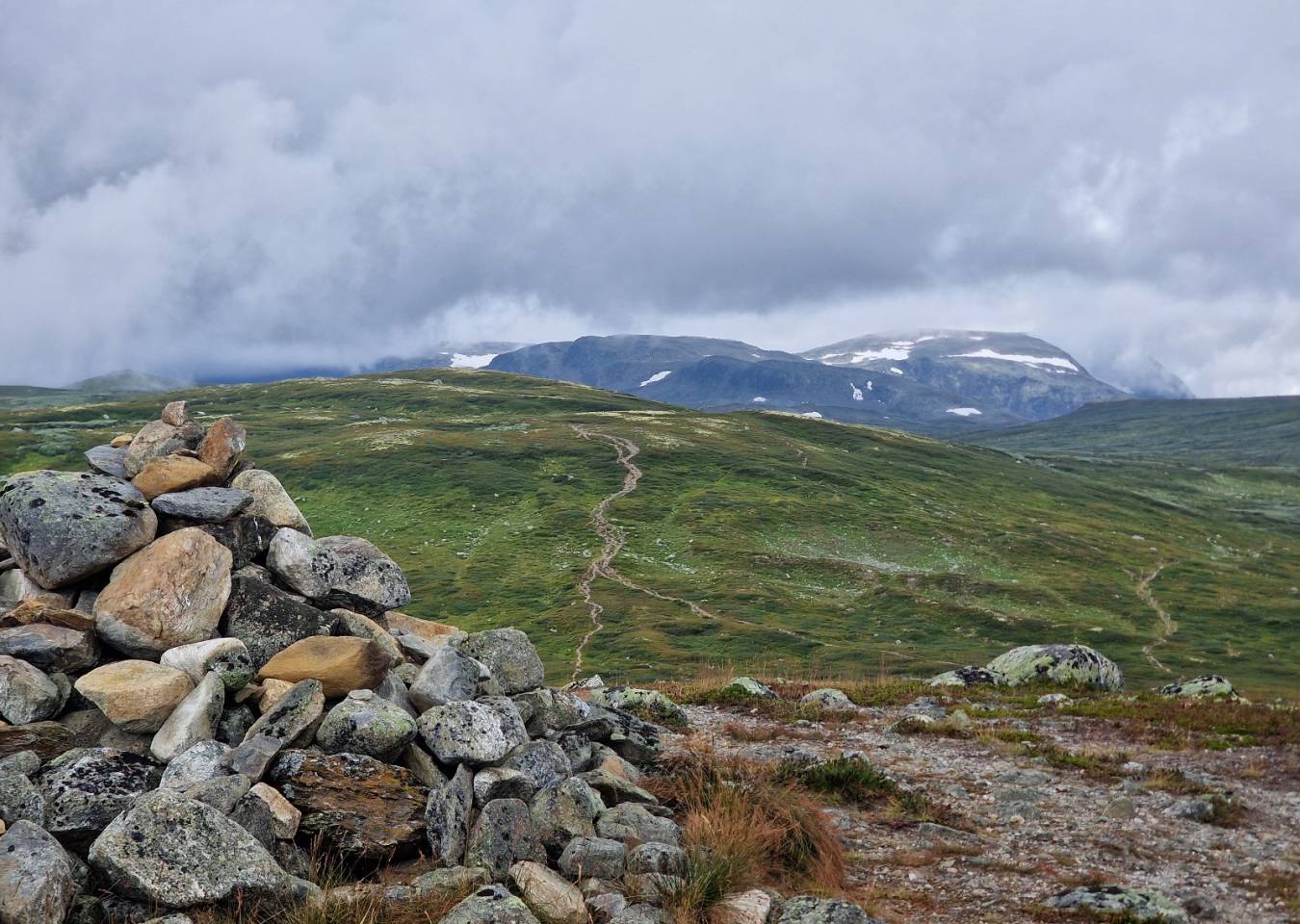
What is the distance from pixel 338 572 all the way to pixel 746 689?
17.6 m

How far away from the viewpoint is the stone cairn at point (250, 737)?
404 inches

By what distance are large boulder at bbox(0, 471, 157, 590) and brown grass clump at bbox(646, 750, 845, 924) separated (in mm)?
11052

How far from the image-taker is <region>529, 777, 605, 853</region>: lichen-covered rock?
12688mm

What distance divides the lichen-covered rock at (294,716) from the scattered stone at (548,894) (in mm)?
4113

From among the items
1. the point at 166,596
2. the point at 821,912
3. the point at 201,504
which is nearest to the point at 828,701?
the point at 821,912

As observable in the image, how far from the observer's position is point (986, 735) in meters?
23.9

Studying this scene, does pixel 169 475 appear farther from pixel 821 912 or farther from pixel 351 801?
pixel 821 912

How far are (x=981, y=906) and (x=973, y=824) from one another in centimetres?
408

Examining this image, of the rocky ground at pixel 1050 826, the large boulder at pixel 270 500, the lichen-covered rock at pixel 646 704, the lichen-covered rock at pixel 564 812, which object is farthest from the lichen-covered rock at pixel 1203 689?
the large boulder at pixel 270 500

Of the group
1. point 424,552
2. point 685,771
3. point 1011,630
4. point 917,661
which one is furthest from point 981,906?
point 424,552

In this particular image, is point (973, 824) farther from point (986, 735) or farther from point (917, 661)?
point (917, 661)

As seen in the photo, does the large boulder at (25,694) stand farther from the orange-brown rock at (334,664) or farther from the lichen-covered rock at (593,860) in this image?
the lichen-covered rock at (593,860)

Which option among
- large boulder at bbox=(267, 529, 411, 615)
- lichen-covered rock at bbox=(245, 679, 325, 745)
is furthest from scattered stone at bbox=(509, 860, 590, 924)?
large boulder at bbox=(267, 529, 411, 615)

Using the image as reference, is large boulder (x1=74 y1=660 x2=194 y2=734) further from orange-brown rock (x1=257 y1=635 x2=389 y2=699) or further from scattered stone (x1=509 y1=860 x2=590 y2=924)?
scattered stone (x1=509 y1=860 x2=590 y2=924)
